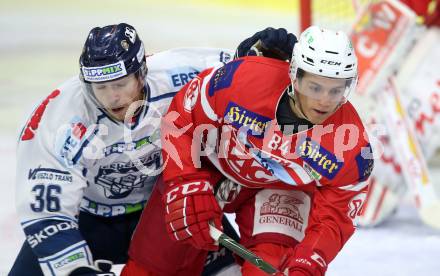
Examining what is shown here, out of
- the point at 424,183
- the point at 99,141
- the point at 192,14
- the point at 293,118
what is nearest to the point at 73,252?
the point at 99,141

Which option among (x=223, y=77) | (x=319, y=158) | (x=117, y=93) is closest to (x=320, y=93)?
(x=319, y=158)

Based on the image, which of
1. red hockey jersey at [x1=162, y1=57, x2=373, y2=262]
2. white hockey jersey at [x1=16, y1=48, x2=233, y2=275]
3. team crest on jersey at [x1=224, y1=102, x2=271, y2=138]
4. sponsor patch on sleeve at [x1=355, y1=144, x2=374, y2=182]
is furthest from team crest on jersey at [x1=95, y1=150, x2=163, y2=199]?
sponsor patch on sleeve at [x1=355, y1=144, x2=374, y2=182]

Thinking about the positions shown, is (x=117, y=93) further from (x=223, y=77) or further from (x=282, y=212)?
(x=282, y=212)

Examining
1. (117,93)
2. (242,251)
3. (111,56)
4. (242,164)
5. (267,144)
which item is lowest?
(242,251)

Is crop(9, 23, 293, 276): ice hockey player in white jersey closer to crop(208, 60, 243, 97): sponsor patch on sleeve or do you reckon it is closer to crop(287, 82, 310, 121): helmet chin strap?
crop(208, 60, 243, 97): sponsor patch on sleeve

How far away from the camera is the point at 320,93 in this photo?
248 centimetres

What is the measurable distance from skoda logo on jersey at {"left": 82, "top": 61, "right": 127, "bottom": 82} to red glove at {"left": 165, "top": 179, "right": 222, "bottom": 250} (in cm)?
37

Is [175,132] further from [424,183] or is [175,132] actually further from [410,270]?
[424,183]

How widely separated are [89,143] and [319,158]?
67cm

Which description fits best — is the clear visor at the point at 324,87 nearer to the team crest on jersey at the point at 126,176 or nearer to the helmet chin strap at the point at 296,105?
the helmet chin strap at the point at 296,105

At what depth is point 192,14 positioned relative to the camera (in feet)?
23.9

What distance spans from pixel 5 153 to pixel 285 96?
98.2 inches

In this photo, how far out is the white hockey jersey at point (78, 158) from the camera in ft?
8.48

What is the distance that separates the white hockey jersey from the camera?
8.48 ft
